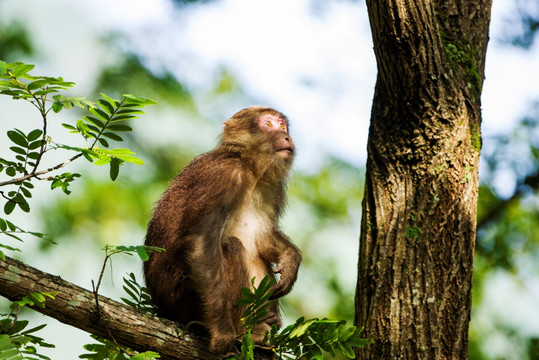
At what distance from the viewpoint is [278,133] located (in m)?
6.60

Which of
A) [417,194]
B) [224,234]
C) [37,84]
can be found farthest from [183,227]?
[37,84]

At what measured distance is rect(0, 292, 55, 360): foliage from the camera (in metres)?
3.53

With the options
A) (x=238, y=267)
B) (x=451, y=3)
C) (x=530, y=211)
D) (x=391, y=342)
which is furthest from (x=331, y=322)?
(x=530, y=211)

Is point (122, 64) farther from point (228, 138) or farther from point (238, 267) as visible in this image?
point (238, 267)

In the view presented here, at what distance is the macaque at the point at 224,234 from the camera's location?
17.4 feet

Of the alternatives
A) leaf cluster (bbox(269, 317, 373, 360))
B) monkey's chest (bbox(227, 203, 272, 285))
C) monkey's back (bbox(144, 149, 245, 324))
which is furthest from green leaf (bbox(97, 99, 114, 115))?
monkey's chest (bbox(227, 203, 272, 285))

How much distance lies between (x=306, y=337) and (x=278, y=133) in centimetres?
267

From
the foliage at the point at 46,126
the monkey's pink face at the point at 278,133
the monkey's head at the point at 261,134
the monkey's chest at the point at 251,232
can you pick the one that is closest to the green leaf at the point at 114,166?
the foliage at the point at 46,126

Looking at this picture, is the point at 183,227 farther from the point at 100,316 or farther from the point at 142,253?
the point at 142,253

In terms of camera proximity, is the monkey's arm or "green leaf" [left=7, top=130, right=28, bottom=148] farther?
the monkey's arm

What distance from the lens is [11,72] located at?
11.4 feet

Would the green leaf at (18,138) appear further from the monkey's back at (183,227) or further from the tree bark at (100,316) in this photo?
the monkey's back at (183,227)

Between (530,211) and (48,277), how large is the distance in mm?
9426

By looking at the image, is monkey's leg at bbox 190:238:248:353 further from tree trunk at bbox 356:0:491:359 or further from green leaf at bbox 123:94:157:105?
green leaf at bbox 123:94:157:105
